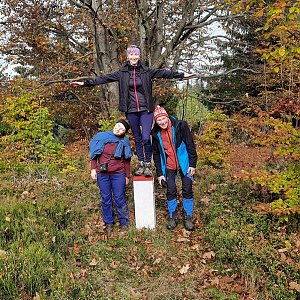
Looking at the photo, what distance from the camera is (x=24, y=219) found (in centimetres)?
539

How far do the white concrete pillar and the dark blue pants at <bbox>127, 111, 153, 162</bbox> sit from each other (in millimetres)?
399

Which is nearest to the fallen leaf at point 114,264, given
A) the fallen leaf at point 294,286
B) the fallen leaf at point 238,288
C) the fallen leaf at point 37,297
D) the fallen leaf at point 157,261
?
the fallen leaf at point 157,261

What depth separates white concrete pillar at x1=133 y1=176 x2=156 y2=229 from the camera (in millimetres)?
5391

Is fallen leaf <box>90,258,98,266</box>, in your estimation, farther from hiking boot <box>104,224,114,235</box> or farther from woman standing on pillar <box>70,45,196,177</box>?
woman standing on pillar <box>70,45,196,177</box>

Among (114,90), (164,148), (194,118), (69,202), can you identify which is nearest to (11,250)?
(69,202)

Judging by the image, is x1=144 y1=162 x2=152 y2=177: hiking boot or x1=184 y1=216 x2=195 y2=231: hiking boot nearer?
x1=144 y1=162 x2=152 y2=177: hiking boot

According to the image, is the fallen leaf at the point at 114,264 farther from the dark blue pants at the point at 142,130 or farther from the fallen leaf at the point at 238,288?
the dark blue pants at the point at 142,130

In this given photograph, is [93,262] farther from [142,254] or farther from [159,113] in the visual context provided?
[159,113]

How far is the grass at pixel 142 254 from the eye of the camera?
396cm

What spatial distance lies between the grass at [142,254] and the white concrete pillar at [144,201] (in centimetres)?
17

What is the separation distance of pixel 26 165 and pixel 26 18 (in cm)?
671

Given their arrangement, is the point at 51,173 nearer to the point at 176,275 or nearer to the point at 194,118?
the point at 176,275

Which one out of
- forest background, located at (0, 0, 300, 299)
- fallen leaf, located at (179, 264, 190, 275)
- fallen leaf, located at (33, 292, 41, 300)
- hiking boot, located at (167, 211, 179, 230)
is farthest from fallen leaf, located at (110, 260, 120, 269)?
hiking boot, located at (167, 211, 179, 230)

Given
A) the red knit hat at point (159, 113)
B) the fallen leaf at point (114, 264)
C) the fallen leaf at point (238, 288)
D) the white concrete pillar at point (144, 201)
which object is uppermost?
the red knit hat at point (159, 113)
